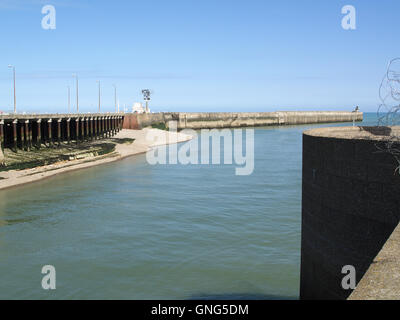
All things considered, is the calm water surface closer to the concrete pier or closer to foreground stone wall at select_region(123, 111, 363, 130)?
the concrete pier

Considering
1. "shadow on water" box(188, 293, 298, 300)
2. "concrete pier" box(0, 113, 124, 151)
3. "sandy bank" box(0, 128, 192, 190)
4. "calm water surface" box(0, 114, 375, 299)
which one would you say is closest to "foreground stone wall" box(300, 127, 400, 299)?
"shadow on water" box(188, 293, 298, 300)

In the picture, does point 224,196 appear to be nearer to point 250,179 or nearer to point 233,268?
point 250,179

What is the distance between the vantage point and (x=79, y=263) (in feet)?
51.1

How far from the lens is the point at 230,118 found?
11131cm

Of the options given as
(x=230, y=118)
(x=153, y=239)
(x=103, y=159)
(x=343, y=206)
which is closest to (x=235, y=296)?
(x=153, y=239)

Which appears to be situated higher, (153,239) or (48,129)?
(48,129)

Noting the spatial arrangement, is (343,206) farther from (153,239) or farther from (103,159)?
(103,159)

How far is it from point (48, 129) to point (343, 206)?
4544 cm

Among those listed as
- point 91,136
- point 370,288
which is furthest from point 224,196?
point 91,136

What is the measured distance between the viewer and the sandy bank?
1259 inches

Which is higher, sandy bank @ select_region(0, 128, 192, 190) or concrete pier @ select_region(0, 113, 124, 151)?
concrete pier @ select_region(0, 113, 124, 151)

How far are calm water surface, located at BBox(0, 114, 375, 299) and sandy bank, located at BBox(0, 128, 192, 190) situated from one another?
5.78 ft

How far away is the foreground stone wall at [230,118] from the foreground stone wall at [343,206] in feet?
223
